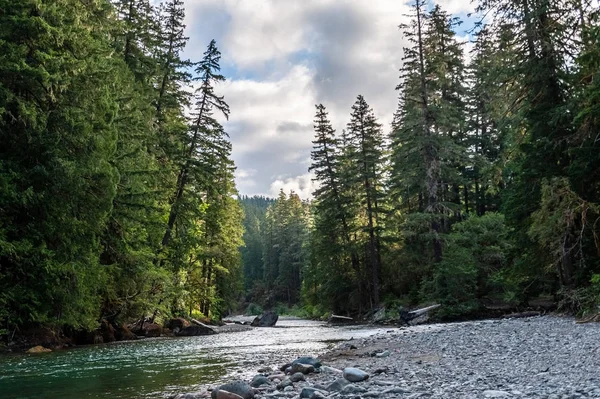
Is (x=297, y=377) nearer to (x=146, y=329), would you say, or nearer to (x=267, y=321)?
(x=146, y=329)

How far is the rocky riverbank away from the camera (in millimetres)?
5266

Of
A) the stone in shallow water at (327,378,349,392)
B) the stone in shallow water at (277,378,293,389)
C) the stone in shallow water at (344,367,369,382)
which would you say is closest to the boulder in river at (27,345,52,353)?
the stone in shallow water at (277,378,293,389)

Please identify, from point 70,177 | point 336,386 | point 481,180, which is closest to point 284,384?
point 336,386

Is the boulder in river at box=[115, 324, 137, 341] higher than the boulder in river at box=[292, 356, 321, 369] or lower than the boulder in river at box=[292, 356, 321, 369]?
lower

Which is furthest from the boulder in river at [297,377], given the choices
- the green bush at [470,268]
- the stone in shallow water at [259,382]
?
the green bush at [470,268]

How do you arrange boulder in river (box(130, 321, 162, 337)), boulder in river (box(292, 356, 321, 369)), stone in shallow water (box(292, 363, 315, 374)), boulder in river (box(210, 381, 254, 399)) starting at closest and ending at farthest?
boulder in river (box(210, 381, 254, 399)) → stone in shallow water (box(292, 363, 315, 374)) → boulder in river (box(292, 356, 321, 369)) → boulder in river (box(130, 321, 162, 337))

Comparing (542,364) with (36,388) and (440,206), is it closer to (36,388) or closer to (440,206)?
(36,388)

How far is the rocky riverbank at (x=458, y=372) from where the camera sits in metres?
5.27

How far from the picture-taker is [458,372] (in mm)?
6711

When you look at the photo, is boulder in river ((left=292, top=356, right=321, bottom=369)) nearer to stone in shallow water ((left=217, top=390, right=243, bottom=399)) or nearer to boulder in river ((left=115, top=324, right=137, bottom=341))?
stone in shallow water ((left=217, top=390, right=243, bottom=399))

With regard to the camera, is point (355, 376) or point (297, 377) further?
point (297, 377)

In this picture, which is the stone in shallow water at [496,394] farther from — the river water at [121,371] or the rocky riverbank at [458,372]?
the river water at [121,371]

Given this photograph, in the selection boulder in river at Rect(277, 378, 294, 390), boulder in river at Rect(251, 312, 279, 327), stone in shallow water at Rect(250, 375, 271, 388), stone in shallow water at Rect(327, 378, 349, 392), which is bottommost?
boulder in river at Rect(251, 312, 279, 327)

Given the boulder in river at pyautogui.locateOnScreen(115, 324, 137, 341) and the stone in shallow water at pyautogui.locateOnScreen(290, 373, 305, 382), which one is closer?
the stone in shallow water at pyautogui.locateOnScreen(290, 373, 305, 382)
